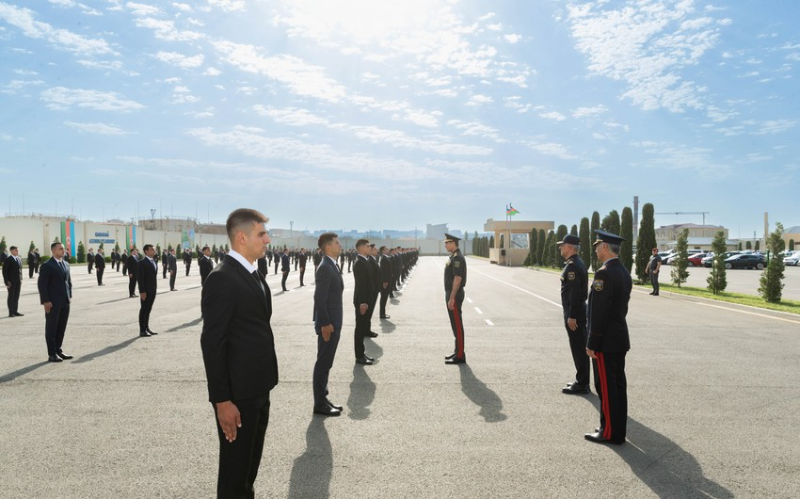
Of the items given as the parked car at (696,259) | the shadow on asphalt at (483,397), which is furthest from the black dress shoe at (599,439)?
the parked car at (696,259)

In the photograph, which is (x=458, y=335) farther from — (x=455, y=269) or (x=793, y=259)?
(x=793, y=259)

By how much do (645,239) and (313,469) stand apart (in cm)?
2822

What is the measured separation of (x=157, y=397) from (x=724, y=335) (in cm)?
1090

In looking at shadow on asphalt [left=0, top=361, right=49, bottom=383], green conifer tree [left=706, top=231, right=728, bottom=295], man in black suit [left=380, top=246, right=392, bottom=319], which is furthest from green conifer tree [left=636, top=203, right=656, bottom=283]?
shadow on asphalt [left=0, top=361, right=49, bottom=383]

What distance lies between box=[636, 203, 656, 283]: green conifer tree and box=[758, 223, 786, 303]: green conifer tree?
9597mm

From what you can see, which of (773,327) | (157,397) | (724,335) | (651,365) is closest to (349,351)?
(157,397)

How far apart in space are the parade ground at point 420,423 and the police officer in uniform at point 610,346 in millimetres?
227

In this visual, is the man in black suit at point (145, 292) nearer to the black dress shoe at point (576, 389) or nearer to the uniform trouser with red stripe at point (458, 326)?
the uniform trouser with red stripe at point (458, 326)

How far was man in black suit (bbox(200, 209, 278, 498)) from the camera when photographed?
2.82m

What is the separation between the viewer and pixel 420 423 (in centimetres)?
535

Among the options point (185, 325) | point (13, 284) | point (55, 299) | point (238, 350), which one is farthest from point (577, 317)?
point (13, 284)

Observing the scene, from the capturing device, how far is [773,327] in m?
12.3

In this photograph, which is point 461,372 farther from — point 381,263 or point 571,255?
point 381,263

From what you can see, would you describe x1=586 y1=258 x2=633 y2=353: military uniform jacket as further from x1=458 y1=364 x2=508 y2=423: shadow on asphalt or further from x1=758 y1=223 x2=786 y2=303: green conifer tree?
x1=758 y1=223 x2=786 y2=303: green conifer tree
